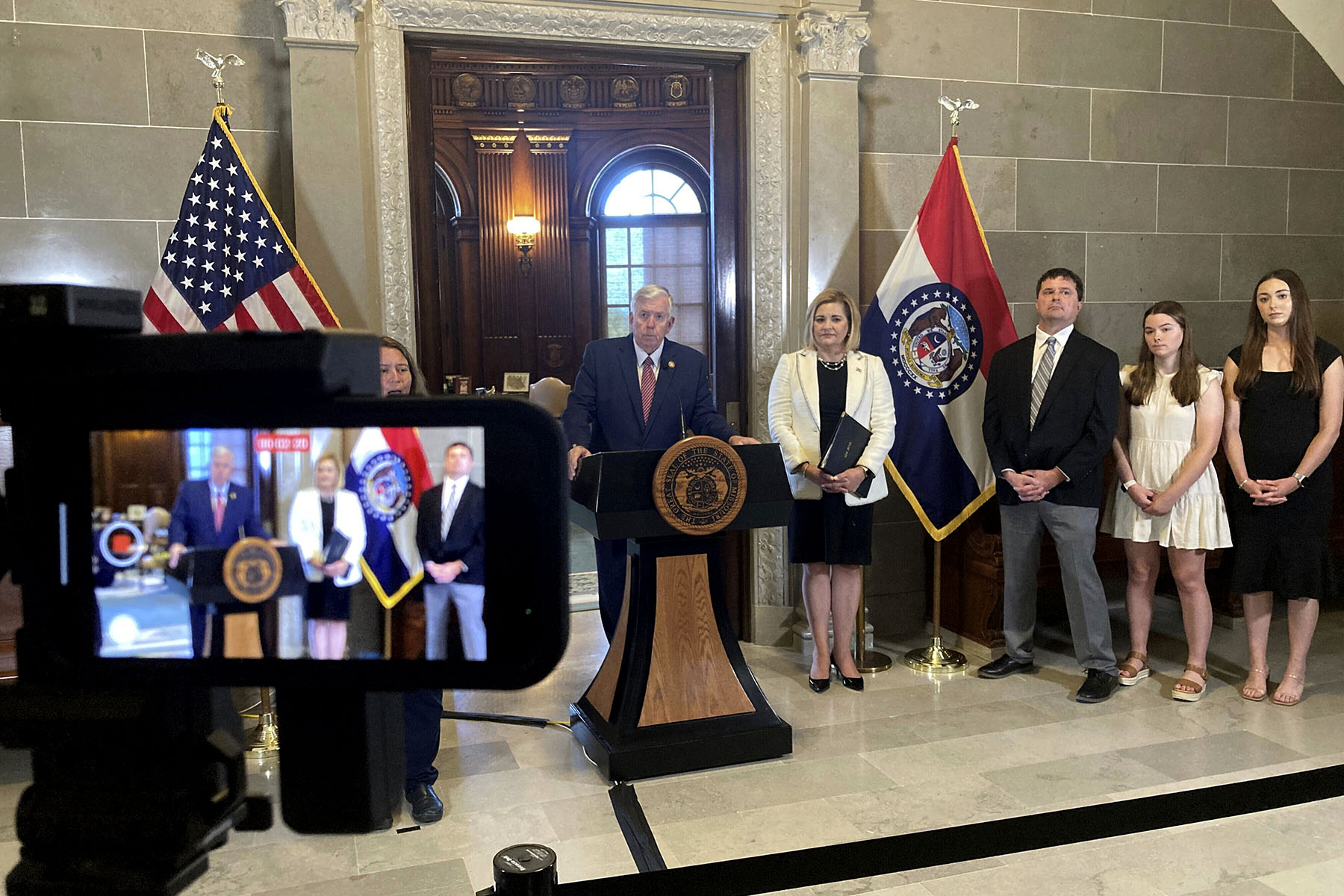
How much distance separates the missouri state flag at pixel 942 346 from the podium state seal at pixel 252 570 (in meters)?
4.03

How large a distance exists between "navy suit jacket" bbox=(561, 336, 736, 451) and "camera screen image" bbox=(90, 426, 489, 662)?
3.39 m

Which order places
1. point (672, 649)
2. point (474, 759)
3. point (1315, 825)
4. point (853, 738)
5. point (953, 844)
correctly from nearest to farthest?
point (953, 844), point (1315, 825), point (672, 649), point (474, 759), point (853, 738)

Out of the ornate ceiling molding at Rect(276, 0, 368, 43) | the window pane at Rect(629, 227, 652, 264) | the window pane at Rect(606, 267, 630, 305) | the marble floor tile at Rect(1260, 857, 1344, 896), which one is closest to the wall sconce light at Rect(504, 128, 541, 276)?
the window pane at Rect(606, 267, 630, 305)

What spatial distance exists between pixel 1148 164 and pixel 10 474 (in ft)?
18.1

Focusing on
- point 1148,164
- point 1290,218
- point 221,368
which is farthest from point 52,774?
point 1290,218

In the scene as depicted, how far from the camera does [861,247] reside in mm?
4785

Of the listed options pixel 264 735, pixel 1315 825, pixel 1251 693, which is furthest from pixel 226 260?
pixel 1251 693

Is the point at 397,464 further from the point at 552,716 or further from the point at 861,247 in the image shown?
the point at 861,247

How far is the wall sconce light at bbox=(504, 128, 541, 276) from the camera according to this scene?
10.3m

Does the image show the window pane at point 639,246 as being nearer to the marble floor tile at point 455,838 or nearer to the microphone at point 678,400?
the microphone at point 678,400

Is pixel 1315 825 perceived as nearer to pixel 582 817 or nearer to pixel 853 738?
pixel 853 738

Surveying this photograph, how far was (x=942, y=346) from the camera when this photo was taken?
4.46m

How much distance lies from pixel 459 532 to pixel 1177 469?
3.98m

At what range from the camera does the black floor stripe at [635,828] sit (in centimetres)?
255
